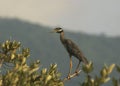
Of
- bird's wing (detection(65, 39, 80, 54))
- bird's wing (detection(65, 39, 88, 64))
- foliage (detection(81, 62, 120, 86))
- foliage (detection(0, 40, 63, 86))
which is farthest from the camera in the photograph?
bird's wing (detection(65, 39, 80, 54))

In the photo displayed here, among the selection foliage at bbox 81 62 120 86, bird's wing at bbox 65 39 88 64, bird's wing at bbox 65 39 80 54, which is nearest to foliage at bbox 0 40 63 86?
foliage at bbox 81 62 120 86

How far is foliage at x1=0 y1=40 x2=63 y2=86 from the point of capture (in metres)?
12.7

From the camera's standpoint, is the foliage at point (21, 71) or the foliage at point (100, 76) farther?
the foliage at point (21, 71)

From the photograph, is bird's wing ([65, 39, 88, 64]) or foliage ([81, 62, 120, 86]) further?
bird's wing ([65, 39, 88, 64])

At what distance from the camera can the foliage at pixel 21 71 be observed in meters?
12.7

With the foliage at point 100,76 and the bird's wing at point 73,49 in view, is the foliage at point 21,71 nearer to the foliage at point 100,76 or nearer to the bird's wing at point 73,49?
the foliage at point 100,76

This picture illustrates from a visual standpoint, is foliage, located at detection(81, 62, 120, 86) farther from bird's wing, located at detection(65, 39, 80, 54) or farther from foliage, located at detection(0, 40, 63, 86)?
bird's wing, located at detection(65, 39, 80, 54)

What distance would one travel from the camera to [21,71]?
41.5 ft

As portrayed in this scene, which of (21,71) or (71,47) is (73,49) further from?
(21,71)

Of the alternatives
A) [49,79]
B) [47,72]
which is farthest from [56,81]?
[49,79]

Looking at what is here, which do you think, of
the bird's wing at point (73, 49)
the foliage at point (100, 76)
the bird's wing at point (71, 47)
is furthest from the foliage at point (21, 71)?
the bird's wing at point (71, 47)

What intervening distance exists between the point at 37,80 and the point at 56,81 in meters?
0.54

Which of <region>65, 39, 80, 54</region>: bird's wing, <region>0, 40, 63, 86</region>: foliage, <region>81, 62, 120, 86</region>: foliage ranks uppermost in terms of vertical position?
<region>81, 62, 120, 86</region>: foliage

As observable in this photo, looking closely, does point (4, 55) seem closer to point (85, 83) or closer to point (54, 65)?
point (54, 65)
